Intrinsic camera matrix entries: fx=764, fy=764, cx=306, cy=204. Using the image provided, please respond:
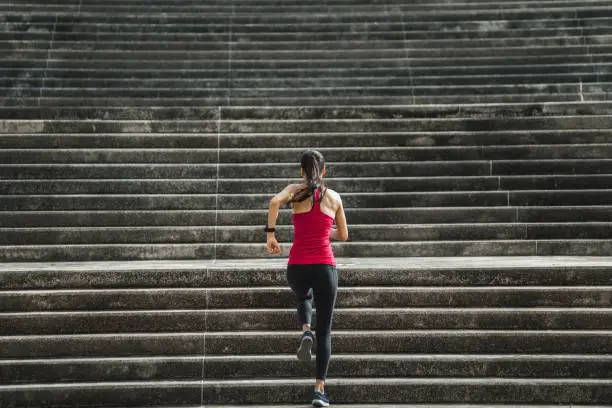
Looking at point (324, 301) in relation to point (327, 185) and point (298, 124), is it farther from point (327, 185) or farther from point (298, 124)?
point (298, 124)

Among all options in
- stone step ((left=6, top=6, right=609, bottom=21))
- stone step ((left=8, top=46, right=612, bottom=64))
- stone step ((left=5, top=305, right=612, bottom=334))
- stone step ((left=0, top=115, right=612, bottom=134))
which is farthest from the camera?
stone step ((left=6, top=6, right=609, bottom=21))

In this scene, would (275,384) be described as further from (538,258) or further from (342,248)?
(538,258)

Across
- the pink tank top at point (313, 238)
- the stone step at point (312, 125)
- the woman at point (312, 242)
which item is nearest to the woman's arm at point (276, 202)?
the woman at point (312, 242)

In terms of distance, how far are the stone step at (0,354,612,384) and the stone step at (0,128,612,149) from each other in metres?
3.43

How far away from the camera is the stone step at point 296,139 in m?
8.45

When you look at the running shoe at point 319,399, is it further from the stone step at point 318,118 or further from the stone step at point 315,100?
the stone step at point 315,100

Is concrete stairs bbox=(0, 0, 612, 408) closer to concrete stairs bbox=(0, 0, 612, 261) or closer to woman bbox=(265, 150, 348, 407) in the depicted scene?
concrete stairs bbox=(0, 0, 612, 261)

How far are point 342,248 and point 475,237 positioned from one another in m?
1.34

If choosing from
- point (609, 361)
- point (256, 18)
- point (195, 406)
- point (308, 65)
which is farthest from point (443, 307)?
point (256, 18)

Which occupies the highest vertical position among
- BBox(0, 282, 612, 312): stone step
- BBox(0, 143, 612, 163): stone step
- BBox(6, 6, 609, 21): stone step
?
BBox(6, 6, 609, 21): stone step

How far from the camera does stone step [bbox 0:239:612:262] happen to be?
283 inches

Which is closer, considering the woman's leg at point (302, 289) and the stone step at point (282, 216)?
the woman's leg at point (302, 289)

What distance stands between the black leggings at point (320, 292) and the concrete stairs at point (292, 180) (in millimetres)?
714

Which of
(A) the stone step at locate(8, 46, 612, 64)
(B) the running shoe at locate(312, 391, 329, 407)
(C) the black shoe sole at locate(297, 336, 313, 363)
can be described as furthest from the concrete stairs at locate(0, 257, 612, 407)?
(A) the stone step at locate(8, 46, 612, 64)
